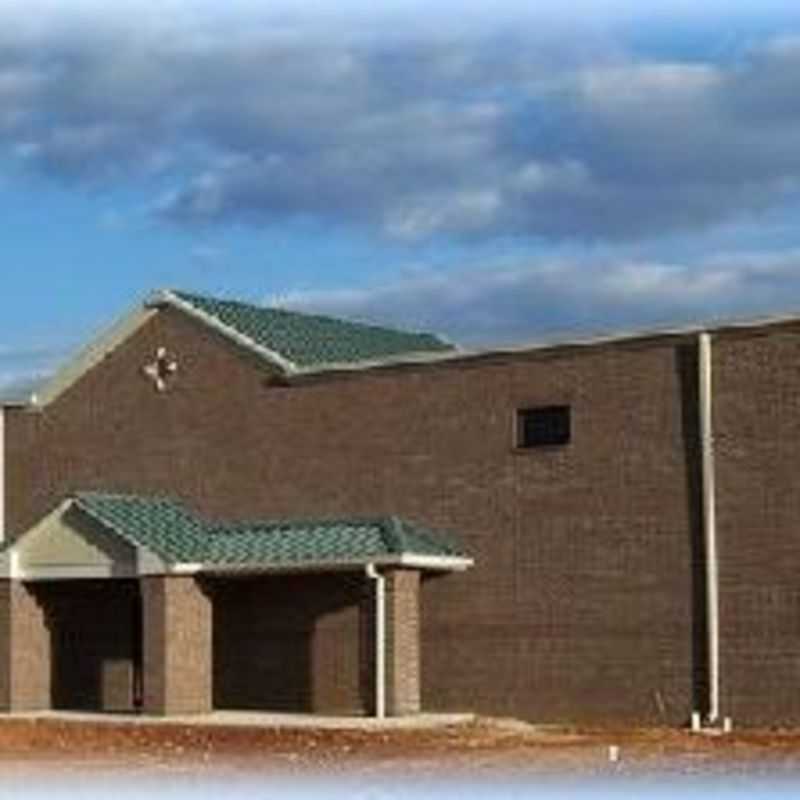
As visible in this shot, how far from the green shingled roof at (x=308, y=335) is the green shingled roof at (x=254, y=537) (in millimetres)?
3279

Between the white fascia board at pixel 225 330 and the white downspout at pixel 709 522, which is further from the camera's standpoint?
the white fascia board at pixel 225 330

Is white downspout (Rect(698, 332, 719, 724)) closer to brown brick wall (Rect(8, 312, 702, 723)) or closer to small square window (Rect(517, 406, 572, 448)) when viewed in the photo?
brown brick wall (Rect(8, 312, 702, 723))

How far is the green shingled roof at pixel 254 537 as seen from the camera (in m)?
34.2

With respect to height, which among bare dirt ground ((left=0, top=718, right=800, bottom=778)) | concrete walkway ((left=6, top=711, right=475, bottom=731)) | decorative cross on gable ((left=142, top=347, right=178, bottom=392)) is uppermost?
decorative cross on gable ((left=142, top=347, right=178, bottom=392))

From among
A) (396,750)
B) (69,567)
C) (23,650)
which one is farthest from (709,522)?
(23,650)

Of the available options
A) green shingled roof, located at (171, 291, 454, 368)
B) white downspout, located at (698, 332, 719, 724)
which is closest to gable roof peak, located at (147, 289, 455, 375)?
green shingled roof, located at (171, 291, 454, 368)

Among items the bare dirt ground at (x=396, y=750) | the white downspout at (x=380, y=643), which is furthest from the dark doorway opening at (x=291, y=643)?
the bare dirt ground at (x=396, y=750)

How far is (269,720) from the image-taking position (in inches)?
1342

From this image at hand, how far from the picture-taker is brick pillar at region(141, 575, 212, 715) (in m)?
35.1

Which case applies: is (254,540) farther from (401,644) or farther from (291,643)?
(401,644)

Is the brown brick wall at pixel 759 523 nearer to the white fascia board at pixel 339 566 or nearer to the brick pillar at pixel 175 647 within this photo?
the white fascia board at pixel 339 566

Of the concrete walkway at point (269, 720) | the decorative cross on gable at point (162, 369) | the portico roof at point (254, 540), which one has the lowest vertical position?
the concrete walkway at point (269, 720)

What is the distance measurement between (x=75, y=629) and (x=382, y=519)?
7485 mm

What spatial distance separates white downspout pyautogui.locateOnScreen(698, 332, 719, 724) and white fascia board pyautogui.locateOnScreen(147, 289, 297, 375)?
8258 mm
